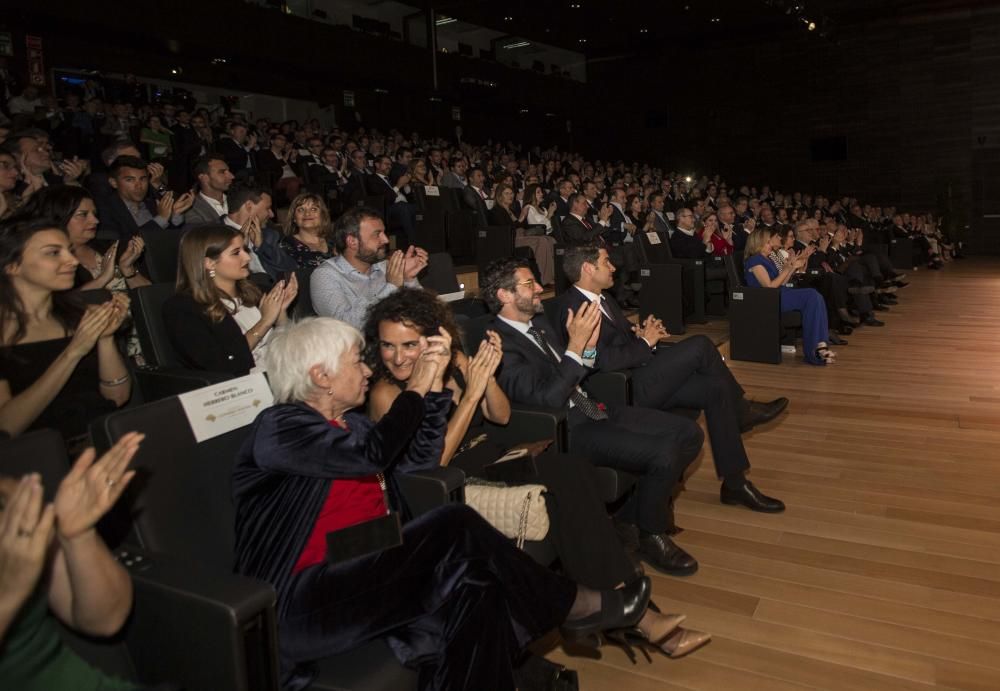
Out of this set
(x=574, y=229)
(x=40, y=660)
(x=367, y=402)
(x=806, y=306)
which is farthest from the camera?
(x=574, y=229)

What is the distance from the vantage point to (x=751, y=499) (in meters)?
2.85

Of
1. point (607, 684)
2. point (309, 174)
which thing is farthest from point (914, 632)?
point (309, 174)

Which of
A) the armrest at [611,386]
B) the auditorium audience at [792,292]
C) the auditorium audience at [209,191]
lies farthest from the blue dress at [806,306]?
the auditorium audience at [209,191]

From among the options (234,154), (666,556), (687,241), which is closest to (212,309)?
(666,556)

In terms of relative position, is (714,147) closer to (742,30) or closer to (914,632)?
(742,30)

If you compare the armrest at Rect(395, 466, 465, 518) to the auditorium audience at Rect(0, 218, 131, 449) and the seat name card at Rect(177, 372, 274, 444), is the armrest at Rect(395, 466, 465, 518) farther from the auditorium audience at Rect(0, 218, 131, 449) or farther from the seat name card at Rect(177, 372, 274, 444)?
the auditorium audience at Rect(0, 218, 131, 449)

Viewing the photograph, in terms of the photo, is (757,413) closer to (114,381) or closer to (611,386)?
(611,386)

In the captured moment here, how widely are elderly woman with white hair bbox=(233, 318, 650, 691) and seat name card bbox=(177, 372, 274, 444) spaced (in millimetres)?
115

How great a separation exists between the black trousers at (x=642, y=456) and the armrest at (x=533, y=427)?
0.45 feet

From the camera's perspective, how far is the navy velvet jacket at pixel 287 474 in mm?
1491

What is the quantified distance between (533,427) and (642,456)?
0.38 metres

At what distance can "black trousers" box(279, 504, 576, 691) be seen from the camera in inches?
55.6

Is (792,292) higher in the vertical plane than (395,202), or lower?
lower

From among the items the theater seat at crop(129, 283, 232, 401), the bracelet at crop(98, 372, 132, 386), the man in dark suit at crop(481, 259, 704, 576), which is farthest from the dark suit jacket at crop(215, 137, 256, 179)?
the man in dark suit at crop(481, 259, 704, 576)
